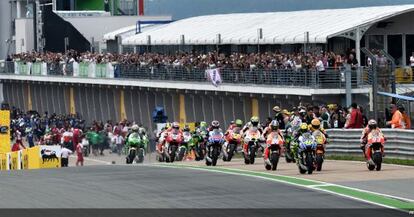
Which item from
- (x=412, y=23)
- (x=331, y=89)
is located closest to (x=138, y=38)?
(x=412, y=23)

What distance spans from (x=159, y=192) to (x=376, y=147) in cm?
658

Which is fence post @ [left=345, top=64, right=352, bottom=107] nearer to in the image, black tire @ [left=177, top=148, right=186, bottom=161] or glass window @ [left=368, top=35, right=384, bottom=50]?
glass window @ [left=368, top=35, right=384, bottom=50]

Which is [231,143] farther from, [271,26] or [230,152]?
[271,26]

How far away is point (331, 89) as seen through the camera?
38250 millimetres

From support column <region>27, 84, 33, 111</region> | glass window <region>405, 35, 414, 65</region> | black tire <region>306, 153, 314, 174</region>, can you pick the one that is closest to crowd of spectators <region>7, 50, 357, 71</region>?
glass window <region>405, 35, 414, 65</region>

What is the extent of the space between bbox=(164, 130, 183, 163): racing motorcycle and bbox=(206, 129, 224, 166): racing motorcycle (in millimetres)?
3113

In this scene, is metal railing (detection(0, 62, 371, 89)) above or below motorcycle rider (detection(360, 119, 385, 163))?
above

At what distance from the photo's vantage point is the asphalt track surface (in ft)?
59.7

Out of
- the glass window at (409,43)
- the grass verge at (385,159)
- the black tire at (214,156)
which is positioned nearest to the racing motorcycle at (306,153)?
→ the grass verge at (385,159)

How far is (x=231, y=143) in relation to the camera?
30.8m

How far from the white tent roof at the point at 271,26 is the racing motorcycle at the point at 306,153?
1651 centimetres

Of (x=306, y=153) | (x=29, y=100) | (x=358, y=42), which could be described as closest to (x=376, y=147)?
(x=306, y=153)

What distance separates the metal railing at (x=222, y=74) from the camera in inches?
1510

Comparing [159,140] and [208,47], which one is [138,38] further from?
[159,140]
